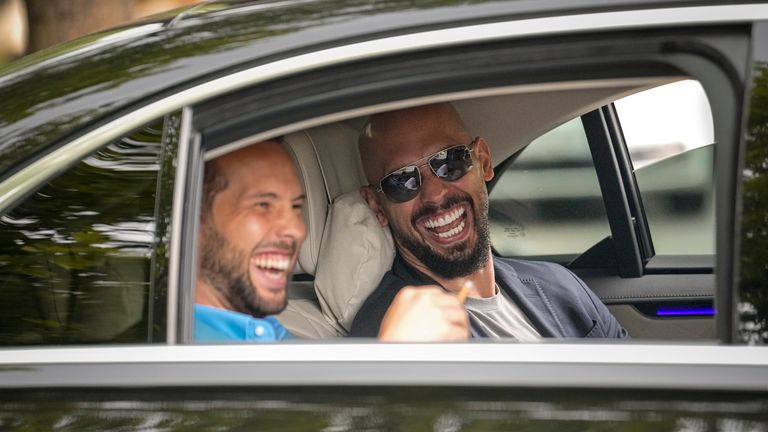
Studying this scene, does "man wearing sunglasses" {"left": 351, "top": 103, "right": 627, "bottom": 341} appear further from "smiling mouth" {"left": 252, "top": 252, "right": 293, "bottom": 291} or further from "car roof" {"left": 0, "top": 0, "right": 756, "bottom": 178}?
"car roof" {"left": 0, "top": 0, "right": 756, "bottom": 178}

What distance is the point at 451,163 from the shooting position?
9.57 ft

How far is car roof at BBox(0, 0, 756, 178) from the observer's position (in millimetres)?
1776

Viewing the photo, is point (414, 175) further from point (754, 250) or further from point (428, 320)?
point (754, 250)

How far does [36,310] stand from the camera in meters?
1.79

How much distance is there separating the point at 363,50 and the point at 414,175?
1.13 meters

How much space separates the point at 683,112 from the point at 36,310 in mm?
2808

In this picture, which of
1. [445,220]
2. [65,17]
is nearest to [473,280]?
[445,220]

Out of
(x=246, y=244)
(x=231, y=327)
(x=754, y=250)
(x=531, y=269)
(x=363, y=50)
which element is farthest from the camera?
(x=531, y=269)

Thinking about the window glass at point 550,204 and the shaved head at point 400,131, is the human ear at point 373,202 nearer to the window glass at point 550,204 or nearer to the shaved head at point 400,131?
the shaved head at point 400,131

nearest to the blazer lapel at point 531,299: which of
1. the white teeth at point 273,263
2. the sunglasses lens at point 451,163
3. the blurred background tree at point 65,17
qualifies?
the sunglasses lens at point 451,163

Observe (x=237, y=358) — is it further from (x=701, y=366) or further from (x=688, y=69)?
(x=688, y=69)

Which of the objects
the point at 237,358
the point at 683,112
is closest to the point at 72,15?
the point at 683,112

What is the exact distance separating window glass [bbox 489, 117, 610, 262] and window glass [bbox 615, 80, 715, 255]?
0.18 meters

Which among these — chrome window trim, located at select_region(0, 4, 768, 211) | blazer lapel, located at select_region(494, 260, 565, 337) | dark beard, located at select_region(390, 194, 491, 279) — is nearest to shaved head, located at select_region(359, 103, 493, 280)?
dark beard, located at select_region(390, 194, 491, 279)
